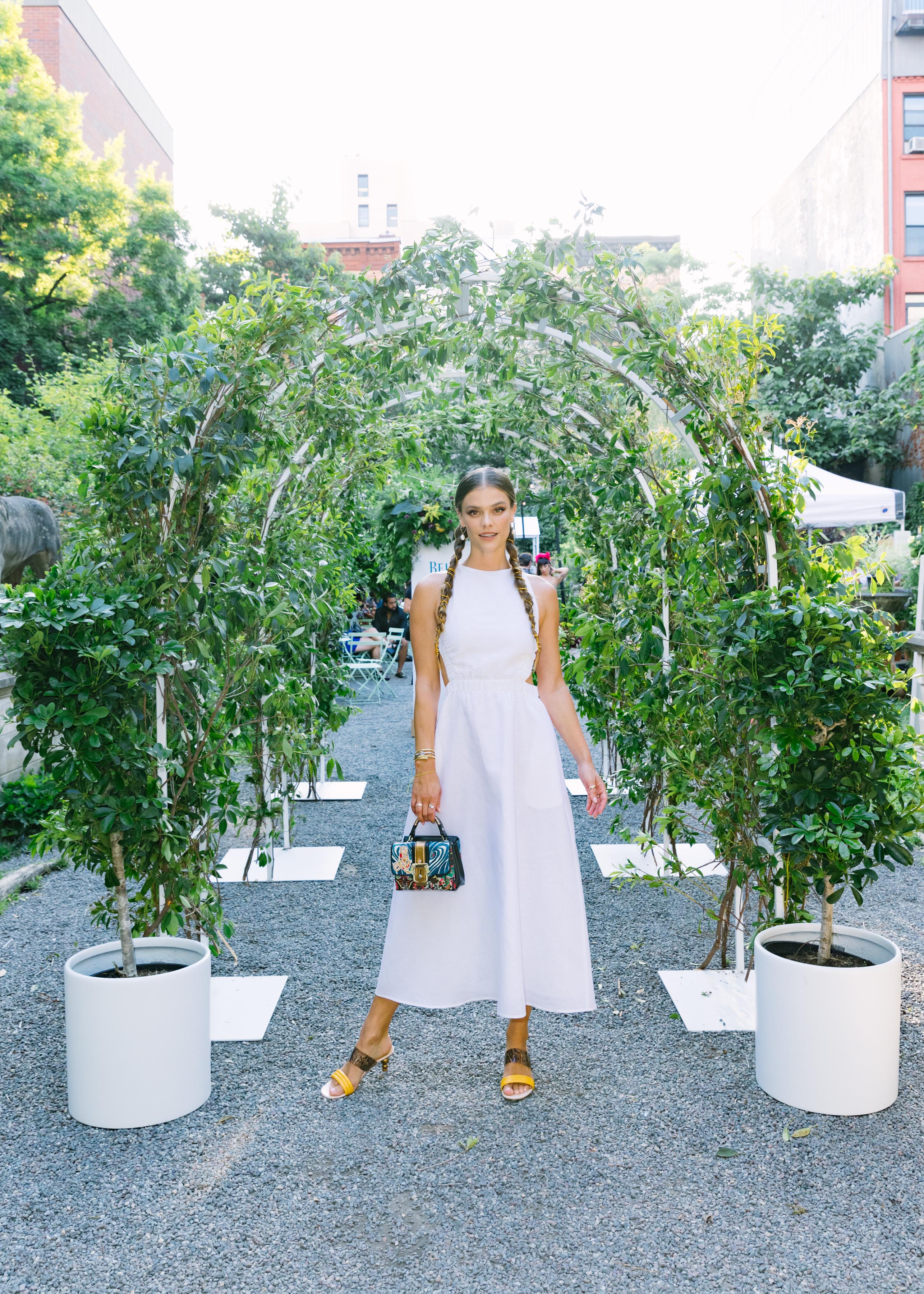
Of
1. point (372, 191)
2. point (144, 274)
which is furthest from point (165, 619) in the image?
point (372, 191)

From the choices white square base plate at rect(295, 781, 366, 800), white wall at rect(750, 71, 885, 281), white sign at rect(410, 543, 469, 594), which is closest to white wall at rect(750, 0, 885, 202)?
white wall at rect(750, 71, 885, 281)

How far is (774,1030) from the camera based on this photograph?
2.89 m

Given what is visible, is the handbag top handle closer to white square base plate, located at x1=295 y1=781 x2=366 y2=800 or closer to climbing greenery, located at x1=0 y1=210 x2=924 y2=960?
climbing greenery, located at x1=0 y1=210 x2=924 y2=960

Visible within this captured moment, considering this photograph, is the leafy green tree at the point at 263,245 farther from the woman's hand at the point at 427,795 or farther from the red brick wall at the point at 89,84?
the woman's hand at the point at 427,795

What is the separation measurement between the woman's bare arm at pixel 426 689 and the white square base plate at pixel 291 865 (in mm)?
2656

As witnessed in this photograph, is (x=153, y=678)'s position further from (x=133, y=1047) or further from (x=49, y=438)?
(x=49, y=438)

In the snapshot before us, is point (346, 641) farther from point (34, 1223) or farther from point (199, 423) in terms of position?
point (34, 1223)

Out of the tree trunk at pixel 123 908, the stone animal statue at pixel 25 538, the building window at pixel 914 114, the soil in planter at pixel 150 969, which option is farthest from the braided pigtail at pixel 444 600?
the building window at pixel 914 114

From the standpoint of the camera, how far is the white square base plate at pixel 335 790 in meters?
7.17

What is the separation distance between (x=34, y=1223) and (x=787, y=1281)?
1.71m

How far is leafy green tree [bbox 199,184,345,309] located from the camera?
23.8 metres

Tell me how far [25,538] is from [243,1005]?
4792 mm

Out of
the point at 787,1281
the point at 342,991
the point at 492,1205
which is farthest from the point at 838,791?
the point at 342,991

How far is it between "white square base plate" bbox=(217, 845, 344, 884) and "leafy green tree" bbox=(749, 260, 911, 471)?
14.8 metres
